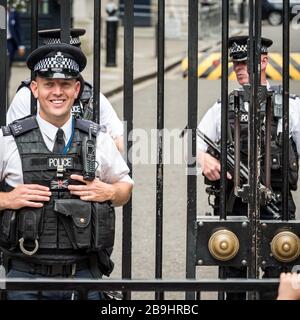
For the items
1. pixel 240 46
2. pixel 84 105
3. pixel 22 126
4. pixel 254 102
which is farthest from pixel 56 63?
pixel 240 46

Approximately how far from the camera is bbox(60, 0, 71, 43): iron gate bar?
4.28 m

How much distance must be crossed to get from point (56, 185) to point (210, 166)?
1.56 m

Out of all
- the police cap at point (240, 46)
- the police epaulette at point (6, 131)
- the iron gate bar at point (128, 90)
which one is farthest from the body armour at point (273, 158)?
the police epaulette at point (6, 131)

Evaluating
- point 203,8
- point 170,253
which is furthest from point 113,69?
point 170,253

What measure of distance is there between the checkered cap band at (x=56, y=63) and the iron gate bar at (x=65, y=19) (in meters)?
0.15

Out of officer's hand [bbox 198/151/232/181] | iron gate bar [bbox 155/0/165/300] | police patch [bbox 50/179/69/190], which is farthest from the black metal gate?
officer's hand [bbox 198/151/232/181]

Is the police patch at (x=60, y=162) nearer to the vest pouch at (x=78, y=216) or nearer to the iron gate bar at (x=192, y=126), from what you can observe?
the vest pouch at (x=78, y=216)

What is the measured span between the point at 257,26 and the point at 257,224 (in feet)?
2.76

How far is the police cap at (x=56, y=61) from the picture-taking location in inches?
167

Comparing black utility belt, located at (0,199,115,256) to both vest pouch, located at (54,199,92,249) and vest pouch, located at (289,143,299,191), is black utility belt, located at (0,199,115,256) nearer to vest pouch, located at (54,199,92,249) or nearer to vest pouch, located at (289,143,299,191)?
vest pouch, located at (54,199,92,249)

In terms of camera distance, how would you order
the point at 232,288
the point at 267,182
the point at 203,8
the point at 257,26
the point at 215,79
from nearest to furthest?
the point at 232,288, the point at 257,26, the point at 267,182, the point at 215,79, the point at 203,8

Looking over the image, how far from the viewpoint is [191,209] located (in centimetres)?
430

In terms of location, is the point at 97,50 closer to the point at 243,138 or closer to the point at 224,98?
the point at 224,98
